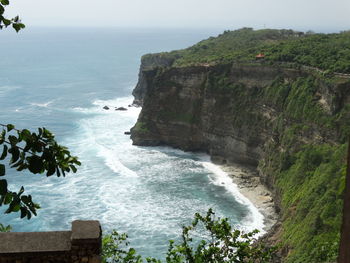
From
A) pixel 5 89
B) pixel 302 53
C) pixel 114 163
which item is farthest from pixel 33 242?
pixel 5 89

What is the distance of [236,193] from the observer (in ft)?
196

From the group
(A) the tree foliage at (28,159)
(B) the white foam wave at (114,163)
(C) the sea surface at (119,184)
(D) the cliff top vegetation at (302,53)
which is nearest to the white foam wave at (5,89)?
(C) the sea surface at (119,184)

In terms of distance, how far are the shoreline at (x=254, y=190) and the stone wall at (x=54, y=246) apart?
41.2 meters

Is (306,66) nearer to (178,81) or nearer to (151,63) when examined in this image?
(178,81)

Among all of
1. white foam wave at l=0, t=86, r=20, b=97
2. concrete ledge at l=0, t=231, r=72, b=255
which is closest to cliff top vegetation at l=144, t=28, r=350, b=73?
white foam wave at l=0, t=86, r=20, b=97

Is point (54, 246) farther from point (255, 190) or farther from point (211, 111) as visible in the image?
point (211, 111)

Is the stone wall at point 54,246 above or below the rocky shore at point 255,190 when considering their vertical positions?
above

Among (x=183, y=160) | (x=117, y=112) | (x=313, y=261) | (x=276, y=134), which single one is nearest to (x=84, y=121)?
(x=117, y=112)

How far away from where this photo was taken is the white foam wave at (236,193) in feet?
168

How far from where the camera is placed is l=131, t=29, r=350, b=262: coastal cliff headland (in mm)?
45688

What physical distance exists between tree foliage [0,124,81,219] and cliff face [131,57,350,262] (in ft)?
105

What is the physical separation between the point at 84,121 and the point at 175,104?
26138mm

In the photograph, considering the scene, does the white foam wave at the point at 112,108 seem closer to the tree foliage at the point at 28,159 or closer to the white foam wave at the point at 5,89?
the white foam wave at the point at 5,89

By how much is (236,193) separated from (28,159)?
178ft
